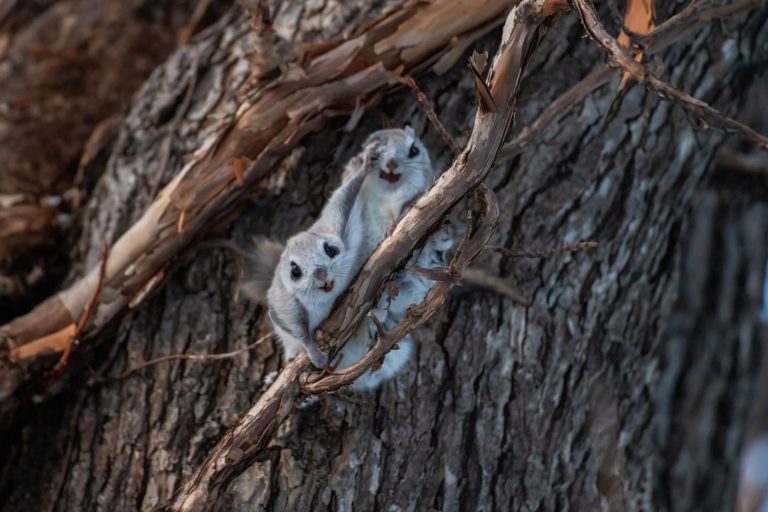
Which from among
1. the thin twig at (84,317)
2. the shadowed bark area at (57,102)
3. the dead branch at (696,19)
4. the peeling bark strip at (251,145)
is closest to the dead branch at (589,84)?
the dead branch at (696,19)

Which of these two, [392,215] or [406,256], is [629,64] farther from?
[392,215]

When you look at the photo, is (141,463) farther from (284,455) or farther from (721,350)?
(721,350)

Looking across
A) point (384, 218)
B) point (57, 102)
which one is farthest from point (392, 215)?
point (57, 102)

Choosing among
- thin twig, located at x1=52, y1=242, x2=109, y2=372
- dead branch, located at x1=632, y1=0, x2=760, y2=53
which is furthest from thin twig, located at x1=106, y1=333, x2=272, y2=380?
dead branch, located at x1=632, y1=0, x2=760, y2=53

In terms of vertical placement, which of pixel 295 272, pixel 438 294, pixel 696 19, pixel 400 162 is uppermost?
pixel 696 19

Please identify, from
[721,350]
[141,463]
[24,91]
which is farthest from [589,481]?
[24,91]

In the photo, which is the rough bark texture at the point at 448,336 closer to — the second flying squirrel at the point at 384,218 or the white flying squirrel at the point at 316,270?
the second flying squirrel at the point at 384,218
